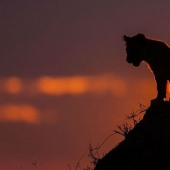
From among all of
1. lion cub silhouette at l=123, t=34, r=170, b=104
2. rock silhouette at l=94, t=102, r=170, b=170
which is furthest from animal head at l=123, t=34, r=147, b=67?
rock silhouette at l=94, t=102, r=170, b=170

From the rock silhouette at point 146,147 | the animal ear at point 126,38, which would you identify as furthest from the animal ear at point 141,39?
the rock silhouette at point 146,147

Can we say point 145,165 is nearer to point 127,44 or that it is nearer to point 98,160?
point 98,160

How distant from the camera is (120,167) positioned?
780 cm

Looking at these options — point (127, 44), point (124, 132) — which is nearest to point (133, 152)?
point (124, 132)

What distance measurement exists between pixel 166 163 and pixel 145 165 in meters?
0.37

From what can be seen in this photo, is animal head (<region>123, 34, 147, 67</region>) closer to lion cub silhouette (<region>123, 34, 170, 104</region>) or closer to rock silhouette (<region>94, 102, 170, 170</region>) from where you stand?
lion cub silhouette (<region>123, 34, 170, 104</region>)

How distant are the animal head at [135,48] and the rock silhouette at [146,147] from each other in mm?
3106

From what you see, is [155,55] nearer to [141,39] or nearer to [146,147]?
[141,39]

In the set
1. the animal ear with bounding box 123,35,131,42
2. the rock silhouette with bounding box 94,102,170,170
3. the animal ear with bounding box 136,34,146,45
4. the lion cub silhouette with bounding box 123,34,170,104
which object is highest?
the animal ear with bounding box 123,35,131,42

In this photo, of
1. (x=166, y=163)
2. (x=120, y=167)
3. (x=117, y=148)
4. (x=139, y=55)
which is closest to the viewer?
(x=166, y=163)

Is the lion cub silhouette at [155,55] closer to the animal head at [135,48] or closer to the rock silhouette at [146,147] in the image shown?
the animal head at [135,48]

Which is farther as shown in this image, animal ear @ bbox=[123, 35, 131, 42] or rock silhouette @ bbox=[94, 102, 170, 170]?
animal ear @ bbox=[123, 35, 131, 42]

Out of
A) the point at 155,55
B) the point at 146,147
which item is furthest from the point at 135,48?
the point at 146,147

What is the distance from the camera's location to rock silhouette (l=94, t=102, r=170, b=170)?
7.45 meters
